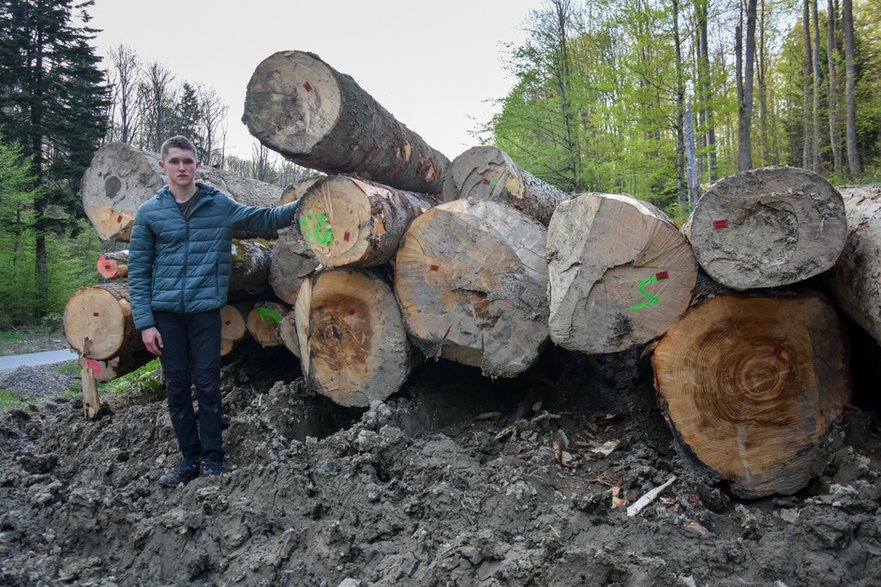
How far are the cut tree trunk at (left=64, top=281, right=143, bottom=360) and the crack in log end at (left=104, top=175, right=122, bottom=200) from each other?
665 millimetres

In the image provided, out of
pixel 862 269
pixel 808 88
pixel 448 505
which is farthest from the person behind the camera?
pixel 808 88

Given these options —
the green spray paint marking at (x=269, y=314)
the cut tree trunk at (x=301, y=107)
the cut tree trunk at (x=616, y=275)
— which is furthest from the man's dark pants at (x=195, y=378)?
the cut tree trunk at (x=616, y=275)

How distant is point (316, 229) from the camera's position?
3.01 meters

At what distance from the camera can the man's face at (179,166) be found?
2.96 metres

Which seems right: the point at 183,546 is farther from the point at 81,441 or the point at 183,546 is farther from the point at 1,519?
the point at 81,441

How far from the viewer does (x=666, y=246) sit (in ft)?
7.73

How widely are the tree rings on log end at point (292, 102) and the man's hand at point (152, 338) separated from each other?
1247 millimetres

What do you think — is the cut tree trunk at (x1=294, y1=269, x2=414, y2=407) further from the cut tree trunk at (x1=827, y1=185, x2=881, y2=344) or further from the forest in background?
the forest in background

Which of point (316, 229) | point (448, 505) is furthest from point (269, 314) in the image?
point (448, 505)

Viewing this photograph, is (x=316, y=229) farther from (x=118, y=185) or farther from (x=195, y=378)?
(x=118, y=185)

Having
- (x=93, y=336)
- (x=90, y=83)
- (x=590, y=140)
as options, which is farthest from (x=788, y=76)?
(x=90, y=83)

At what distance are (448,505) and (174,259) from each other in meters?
2.03

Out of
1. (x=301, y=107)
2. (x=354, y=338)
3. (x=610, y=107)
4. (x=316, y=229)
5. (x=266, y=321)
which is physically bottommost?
(x=354, y=338)

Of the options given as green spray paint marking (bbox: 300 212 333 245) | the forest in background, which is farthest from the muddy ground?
the forest in background
